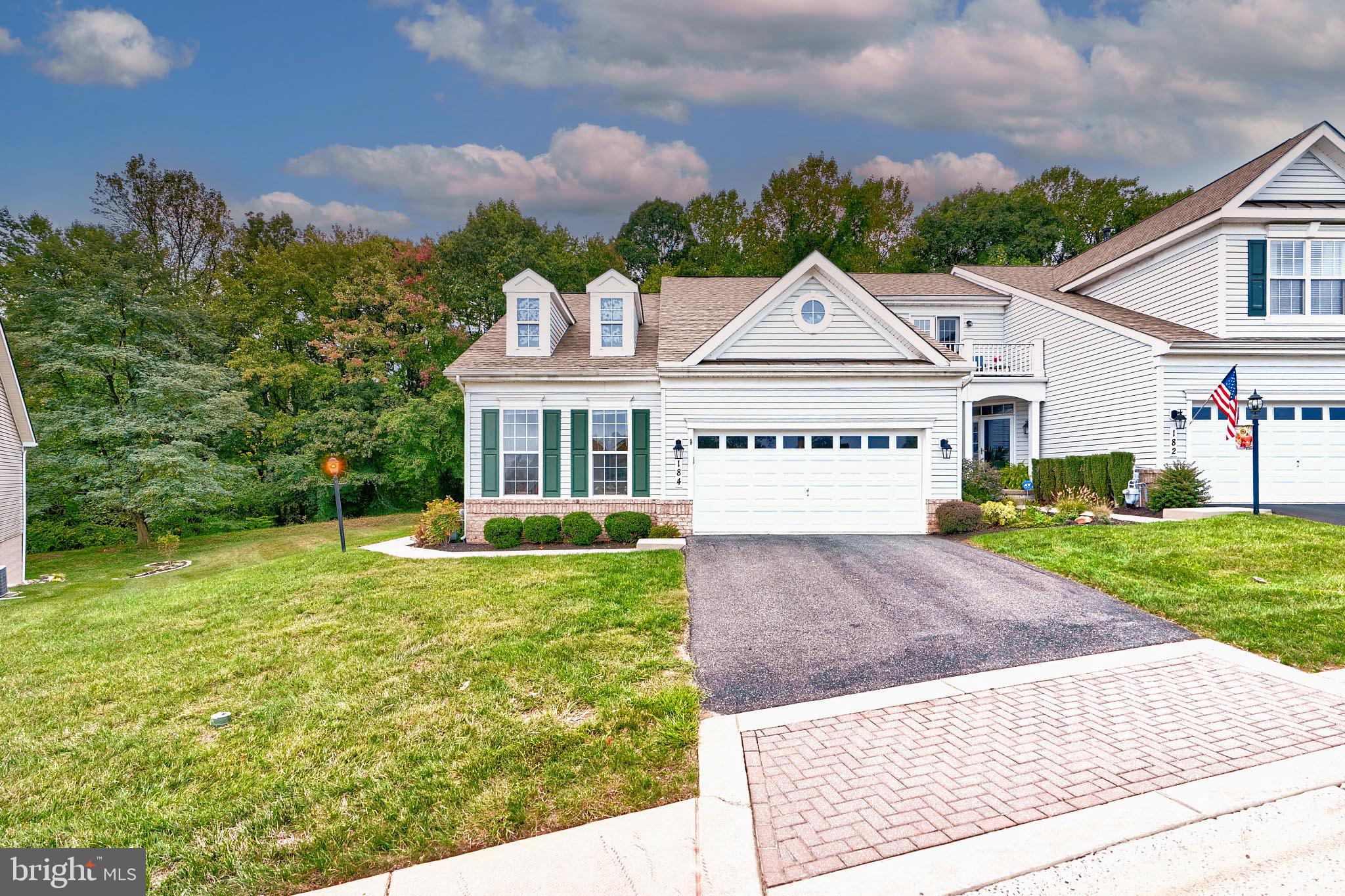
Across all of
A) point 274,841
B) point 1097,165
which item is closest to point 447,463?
point 274,841

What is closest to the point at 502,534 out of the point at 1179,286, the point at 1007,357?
the point at 1007,357

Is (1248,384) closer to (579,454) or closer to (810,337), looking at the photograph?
(810,337)

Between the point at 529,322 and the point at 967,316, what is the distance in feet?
50.5

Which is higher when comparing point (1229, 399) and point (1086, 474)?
point (1229, 399)

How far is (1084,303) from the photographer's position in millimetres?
17172

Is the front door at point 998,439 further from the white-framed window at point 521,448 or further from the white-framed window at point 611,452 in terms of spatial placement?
the white-framed window at point 521,448

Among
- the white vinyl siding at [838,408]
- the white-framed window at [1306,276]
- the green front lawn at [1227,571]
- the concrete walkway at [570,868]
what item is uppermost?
the white-framed window at [1306,276]

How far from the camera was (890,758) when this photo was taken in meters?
3.72

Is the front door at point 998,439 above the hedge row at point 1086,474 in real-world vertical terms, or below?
above

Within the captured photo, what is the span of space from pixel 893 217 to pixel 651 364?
25792 mm

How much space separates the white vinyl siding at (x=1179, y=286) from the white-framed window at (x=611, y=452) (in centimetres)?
1461

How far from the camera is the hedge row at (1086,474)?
551 inches

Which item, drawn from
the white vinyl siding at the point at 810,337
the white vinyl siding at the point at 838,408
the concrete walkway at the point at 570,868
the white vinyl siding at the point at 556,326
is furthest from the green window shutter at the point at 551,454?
the concrete walkway at the point at 570,868

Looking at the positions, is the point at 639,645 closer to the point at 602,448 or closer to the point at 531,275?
the point at 602,448
